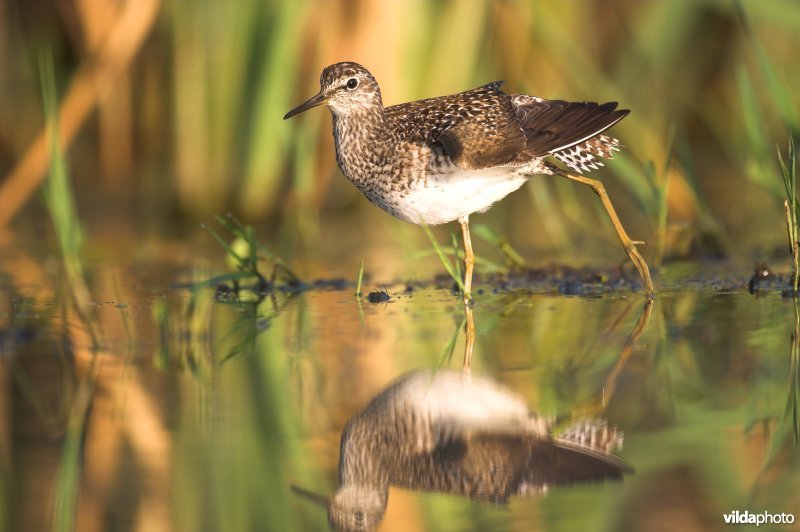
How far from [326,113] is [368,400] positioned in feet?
17.0

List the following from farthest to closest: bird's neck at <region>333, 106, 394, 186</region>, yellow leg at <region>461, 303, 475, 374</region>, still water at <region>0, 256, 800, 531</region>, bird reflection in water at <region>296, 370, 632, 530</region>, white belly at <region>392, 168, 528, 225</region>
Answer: bird's neck at <region>333, 106, 394, 186</region> → white belly at <region>392, 168, 528, 225</region> → yellow leg at <region>461, 303, 475, 374</region> → bird reflection in water at <region>296, 370, 632, 530</region> → still water at <region>0, 256, 800, 531</region>

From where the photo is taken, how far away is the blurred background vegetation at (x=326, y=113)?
7.68 metres

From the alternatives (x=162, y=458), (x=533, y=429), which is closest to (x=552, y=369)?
(x=533, y=429)

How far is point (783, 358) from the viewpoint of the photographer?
4.45 m

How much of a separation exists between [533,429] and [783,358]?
1.16 meters

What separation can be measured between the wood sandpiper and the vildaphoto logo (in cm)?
293

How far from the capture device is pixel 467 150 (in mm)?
5789

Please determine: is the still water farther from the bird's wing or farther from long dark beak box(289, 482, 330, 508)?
the bird's wing

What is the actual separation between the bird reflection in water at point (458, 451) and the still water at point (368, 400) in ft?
0.06

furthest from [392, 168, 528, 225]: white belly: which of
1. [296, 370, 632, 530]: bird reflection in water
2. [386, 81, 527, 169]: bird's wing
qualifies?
[296, 370, 632, 530]: bird reflection in water

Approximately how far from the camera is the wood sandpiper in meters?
5.84

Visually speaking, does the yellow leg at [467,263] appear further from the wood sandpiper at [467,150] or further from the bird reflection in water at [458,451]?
the bird reflection in water at [458,451]

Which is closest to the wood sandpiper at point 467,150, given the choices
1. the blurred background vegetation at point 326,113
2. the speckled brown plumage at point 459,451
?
the blurred background vegetation at point 326,113

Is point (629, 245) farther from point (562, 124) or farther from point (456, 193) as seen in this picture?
point (456, 193)
